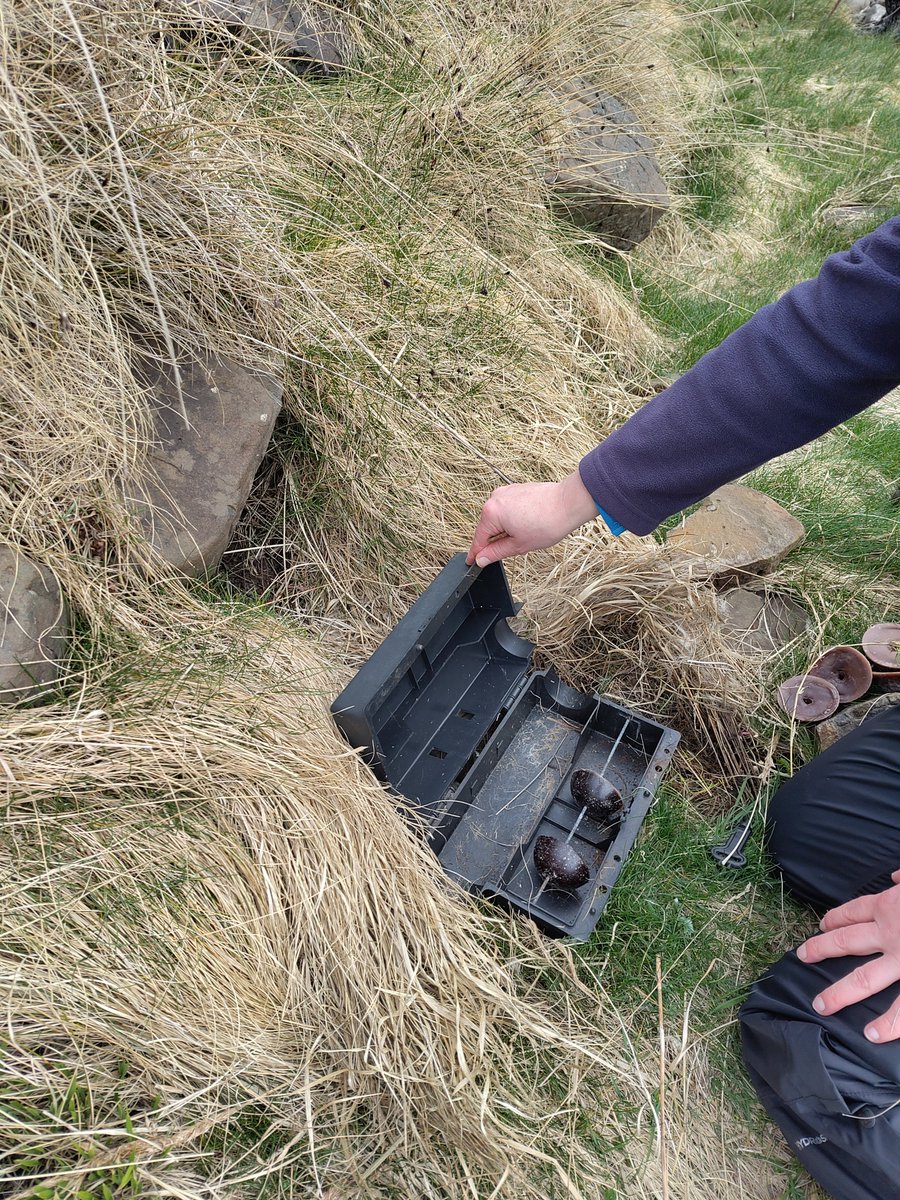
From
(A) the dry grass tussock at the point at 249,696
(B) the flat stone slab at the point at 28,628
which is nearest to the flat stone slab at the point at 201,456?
(A) the dry grass tussock at the point at 249,696

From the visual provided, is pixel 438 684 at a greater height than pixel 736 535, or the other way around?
pixel 438 684

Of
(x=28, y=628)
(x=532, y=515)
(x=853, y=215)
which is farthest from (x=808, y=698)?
(x=853, y=215)

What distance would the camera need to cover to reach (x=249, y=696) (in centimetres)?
174

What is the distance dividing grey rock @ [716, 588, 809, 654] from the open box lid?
0.84m

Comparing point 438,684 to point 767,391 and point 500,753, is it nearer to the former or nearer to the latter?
point 500,753

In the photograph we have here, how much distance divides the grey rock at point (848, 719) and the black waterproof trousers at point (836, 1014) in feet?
0.64

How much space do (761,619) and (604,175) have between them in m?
2.32

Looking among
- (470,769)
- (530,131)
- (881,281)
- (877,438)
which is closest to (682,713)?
(470,769)

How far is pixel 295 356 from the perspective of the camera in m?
2.23

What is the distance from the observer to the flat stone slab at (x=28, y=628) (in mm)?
1595

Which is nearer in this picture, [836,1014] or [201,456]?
[836,1014]

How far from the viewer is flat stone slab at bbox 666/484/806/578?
2.55 meters

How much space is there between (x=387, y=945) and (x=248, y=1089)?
327mm

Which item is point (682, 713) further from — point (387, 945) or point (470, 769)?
point (387, 945)
